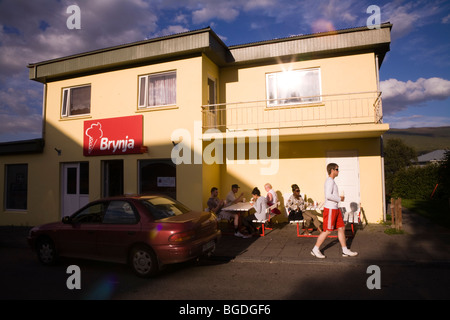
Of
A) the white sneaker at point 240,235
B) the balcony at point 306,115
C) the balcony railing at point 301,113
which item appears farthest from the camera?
the balcony railing at point 301,113

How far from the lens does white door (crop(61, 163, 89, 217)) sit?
11.5 metres

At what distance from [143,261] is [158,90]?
268 inches

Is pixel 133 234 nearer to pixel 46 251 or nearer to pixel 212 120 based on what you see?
pixel 46 251

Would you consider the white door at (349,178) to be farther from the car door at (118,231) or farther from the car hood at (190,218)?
the car door at (118,231)

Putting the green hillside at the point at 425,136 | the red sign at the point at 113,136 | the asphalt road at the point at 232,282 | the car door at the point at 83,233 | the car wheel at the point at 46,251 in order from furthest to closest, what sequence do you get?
the green hillside at the point at 425,136, the red sign at the point at 113,136, the car wheel at the point at 46,251, the car door at the point at 83,233, the asphalt road at the point at 232,282

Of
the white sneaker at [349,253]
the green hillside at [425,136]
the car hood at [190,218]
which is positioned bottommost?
the white sneaker at [349,253]

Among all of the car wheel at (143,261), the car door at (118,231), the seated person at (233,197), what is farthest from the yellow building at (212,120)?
the car wheel at (143,261)

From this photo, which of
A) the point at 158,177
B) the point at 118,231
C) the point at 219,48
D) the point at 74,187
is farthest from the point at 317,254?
the point at 74,187

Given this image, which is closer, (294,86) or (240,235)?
(240,235)

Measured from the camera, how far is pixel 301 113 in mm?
10109

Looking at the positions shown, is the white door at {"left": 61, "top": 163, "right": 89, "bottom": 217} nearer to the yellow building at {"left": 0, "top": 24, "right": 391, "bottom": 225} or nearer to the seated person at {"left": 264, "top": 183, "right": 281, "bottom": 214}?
the yellow building at {"left": 0, "top": 24, "right": 391, "bottom": 225}

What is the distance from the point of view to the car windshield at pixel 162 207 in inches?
223

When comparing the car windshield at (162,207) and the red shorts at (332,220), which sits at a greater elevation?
the car windshield at (162,207)
